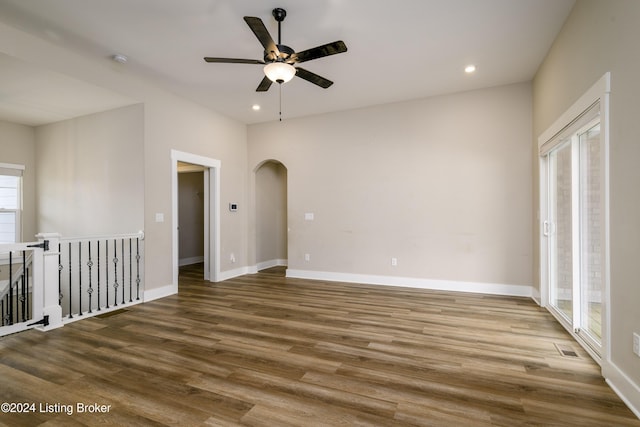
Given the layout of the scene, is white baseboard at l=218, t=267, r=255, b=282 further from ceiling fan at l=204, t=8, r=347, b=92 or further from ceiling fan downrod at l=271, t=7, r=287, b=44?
ceiling fan downrod at l=271, t=7, r=287, b=44

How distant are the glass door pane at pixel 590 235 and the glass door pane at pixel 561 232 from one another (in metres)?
0.21

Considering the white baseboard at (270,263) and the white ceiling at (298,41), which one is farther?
the white baseboard at (270,263)

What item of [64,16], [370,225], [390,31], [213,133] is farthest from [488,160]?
[64,16]

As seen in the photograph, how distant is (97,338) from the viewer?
3.14 meters

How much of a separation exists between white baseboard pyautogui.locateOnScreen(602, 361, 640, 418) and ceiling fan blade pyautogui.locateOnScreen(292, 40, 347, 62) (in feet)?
10.2

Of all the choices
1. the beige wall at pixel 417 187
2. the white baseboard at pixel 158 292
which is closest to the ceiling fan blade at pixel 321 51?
the beige wall at pixel 417 187

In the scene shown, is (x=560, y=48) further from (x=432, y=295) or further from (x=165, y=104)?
(x=165, y=104)

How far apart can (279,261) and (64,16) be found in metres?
5.85

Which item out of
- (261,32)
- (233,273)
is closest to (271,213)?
(233,273)

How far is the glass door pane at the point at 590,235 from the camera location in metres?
2.79

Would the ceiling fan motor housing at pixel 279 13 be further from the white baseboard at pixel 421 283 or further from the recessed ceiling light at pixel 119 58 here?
the white baseboard at pixel 421 283

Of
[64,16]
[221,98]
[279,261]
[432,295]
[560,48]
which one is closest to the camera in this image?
[64,16]

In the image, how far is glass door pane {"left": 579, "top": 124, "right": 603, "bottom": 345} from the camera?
9.17 feet

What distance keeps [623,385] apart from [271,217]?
637 cm
